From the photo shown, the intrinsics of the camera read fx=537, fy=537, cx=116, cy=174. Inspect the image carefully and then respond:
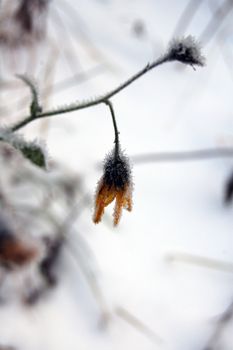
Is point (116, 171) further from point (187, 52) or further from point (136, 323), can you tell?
point (136, 323)

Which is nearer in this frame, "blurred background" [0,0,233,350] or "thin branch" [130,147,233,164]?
"blurred background" [0,0,233,350]

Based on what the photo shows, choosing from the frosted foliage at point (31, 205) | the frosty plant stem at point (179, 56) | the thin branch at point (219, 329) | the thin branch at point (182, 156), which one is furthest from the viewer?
the thin branch at point (182, 156)

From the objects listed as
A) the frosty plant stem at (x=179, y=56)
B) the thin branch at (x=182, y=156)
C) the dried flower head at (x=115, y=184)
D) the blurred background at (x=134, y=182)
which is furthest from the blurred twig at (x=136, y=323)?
the frosty plant stem at (x=179, y=56)

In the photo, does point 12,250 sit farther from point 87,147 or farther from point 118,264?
point 87,147

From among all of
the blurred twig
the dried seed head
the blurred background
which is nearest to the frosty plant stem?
the dried seed head

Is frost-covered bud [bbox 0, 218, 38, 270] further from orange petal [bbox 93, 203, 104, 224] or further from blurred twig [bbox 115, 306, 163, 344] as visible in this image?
orange petal [bbox 93, 203, 104, 224]

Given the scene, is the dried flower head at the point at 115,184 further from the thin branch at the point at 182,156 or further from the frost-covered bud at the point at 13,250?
the thin branch at the point at 182,156
